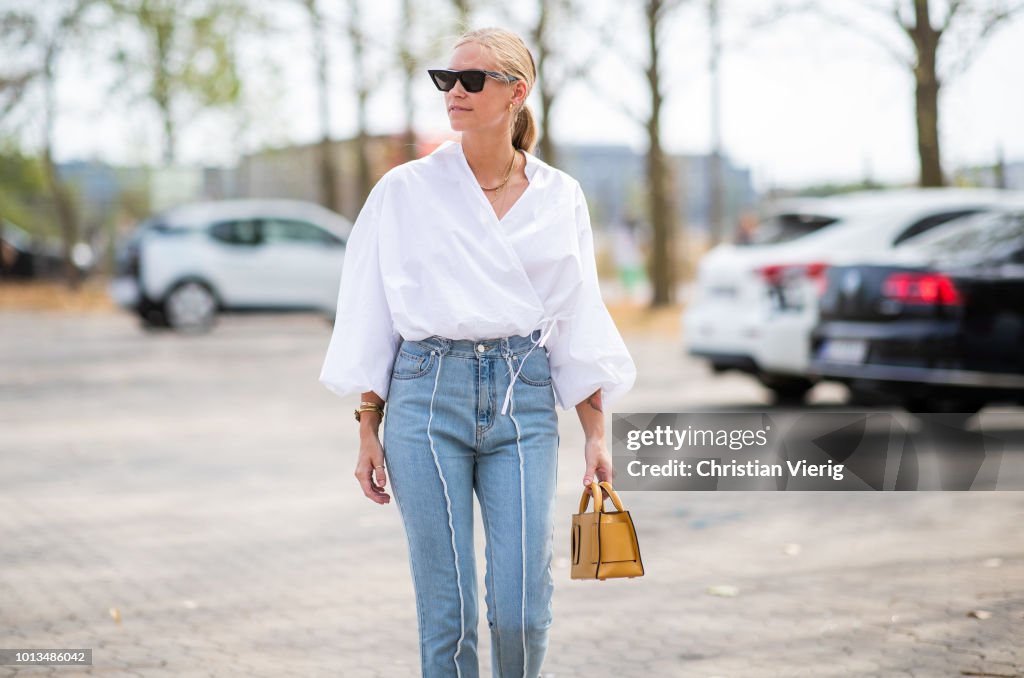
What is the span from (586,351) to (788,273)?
7.97 metres

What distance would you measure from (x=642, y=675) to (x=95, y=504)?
13.8ft

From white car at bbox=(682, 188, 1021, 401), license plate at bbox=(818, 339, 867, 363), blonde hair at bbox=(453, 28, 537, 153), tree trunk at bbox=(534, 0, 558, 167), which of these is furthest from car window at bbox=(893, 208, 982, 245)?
tree trunk at bbox=(534, 0, 558, 167)

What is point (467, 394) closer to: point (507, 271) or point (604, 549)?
point (507, 271)

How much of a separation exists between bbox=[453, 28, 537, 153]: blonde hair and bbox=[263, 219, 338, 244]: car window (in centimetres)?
1869

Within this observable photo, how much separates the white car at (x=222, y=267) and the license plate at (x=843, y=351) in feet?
40.6

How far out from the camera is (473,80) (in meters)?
3.22

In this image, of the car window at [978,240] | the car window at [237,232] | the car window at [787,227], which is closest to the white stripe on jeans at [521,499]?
the car window at [978,240]

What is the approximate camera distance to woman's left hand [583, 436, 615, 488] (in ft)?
11.1

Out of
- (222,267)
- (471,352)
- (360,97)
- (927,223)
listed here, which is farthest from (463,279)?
(360,97)

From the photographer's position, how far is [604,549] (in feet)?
11.0

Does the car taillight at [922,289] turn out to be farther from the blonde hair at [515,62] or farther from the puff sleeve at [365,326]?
the puff sleeve at [365,326]

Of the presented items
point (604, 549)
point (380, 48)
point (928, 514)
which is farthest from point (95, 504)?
point (380, 48)

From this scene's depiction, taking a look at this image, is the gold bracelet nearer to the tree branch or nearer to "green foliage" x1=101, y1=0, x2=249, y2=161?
the tree branch

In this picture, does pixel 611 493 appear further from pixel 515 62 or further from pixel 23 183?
pixel 23 183
